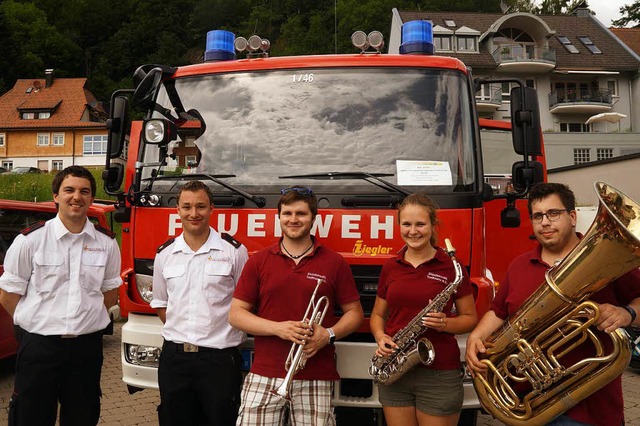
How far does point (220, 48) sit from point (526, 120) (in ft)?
8.21

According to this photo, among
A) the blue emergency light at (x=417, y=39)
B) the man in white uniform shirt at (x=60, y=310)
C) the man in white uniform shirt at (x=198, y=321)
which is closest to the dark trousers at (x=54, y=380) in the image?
the man in white uniform shirt at (x=60, y=310)

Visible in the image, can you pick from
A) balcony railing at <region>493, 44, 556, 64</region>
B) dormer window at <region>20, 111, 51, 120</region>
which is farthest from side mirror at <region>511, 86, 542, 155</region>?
dormer window at <region>20, 111, 51, 120</region>

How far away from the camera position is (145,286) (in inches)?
156

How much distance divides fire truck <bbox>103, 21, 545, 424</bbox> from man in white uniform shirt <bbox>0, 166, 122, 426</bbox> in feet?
1.57

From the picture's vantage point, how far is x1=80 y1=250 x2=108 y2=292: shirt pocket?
347cm

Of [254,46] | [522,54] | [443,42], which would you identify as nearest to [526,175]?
[254,46]

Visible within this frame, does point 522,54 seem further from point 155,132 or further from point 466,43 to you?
point 155,132

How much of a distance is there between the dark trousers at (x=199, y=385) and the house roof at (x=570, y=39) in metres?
37.5

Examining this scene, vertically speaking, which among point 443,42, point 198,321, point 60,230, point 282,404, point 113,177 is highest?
point 443,42

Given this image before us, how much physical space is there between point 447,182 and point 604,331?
154 cm

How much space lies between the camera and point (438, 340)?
10.1ft

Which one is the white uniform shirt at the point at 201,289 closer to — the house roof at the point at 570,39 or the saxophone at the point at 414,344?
the saxophone at the point at 414,344

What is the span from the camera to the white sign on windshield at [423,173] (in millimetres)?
3791

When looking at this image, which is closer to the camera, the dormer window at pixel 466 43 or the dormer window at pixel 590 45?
the dormer window at pixel 466 43
